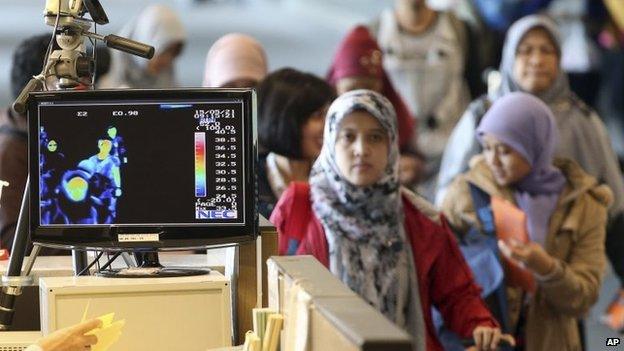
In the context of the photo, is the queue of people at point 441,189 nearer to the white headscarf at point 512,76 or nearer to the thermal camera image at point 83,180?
the white headscarf at point 512,76

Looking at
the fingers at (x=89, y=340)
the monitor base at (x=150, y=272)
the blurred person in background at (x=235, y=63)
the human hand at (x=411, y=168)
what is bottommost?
the fingers at (x=89, y=340)

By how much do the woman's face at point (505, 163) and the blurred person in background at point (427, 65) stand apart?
2512 mm

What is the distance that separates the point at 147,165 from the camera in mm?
3809

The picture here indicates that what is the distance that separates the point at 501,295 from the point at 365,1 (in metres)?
3.90

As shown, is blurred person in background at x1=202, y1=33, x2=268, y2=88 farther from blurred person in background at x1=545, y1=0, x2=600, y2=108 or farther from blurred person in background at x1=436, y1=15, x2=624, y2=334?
blurred person in background at x1=545, y1=0, x2=600, y2=108

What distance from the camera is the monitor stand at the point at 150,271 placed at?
12.5ft

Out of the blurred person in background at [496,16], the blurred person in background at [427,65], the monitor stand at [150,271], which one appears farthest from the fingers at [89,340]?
the blurred person in background at [496,16]

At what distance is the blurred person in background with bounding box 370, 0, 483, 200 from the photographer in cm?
848

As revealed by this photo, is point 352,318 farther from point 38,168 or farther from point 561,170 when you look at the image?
point 561,170

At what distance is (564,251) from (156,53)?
2831 millimetres

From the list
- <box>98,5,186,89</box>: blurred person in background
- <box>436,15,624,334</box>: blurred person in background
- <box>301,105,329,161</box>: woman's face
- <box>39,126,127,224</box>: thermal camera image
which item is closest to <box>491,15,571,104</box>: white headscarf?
<box>436,15,624,334</box>: blurred person in background

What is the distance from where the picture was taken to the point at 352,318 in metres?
2.79

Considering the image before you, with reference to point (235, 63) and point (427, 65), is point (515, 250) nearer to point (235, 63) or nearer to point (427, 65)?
point (235, 63)

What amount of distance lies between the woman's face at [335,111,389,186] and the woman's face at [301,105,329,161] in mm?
704
